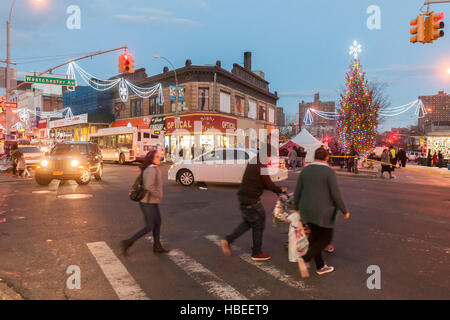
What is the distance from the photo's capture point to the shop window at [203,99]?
3666 centimetres

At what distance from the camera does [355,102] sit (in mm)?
25000

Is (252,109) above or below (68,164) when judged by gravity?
above

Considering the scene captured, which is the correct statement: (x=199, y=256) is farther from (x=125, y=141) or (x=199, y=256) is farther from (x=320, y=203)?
(x=125, y=141)

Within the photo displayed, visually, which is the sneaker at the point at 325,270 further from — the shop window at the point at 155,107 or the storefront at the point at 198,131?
the shop window at the point at 155,107

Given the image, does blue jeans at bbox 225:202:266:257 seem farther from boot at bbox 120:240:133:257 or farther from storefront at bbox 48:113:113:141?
storefront at bbox 48:113:113:141

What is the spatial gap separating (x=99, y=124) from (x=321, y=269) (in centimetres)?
4810

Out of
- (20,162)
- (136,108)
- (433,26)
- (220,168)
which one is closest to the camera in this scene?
(433,26)

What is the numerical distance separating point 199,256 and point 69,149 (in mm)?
11251

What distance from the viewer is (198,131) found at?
36.1m

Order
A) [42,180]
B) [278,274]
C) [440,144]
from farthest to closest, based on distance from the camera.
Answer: [440,144] < [42,180] < [278,274]

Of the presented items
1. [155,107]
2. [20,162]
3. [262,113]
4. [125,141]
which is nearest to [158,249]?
[20,162]

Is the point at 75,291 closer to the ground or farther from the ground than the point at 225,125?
closer to the ground
